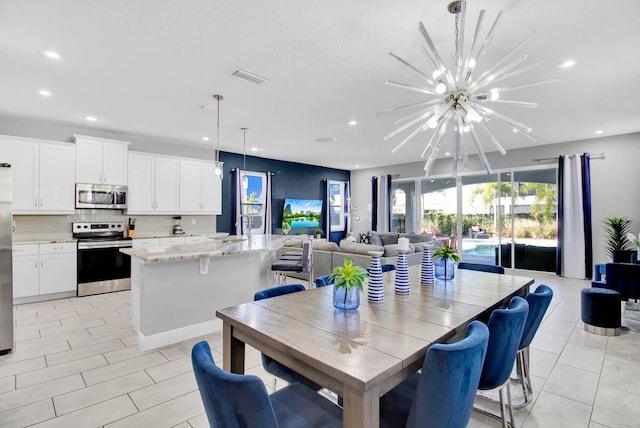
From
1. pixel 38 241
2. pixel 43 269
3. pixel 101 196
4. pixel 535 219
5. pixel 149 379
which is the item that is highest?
pixel 101 196

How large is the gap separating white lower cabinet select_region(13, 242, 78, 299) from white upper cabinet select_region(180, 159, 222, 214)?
2.03 metres

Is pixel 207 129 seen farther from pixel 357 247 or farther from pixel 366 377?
pixel 366 377

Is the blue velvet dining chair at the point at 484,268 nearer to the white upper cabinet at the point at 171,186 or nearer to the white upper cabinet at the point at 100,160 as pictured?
the white upper cabinet at the point at 171,186

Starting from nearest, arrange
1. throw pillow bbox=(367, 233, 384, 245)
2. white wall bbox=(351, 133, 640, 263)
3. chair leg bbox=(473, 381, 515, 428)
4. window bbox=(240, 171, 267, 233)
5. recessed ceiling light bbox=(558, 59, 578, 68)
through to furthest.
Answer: chair leg bbox=(473, 381, 515, 428) → recessed ceiling light bbox=(558, 59, 578, 68) → white wall bbox=(351, 133, 640, 263) → window bbox=(240, 171, 267, 233) → throw pillow bbox=(367, 233, 384, 245)

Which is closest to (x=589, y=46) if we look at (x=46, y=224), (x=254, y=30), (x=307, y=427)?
(x=254, y=30)

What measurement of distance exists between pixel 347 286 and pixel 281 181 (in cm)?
719

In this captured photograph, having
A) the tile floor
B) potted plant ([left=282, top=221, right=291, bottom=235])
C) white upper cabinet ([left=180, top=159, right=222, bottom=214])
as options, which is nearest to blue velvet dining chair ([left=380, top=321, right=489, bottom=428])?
the tile floor

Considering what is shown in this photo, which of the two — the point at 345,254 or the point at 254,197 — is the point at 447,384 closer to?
the point at 345,254

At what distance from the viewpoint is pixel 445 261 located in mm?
2680

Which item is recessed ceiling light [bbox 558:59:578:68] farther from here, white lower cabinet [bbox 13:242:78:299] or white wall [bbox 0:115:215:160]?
white lower cabinet [bbox 13:242:78:299]

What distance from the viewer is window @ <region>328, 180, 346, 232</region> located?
10.3 meters

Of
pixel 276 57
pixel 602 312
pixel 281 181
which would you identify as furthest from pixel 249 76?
pixel 281 181

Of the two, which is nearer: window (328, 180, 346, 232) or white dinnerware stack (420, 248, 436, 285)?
white dinnerware stack (420, 248, 436, 285)

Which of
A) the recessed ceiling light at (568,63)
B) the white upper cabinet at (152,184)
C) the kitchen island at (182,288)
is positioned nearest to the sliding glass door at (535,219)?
the recessed ceiling light at (568,63)
